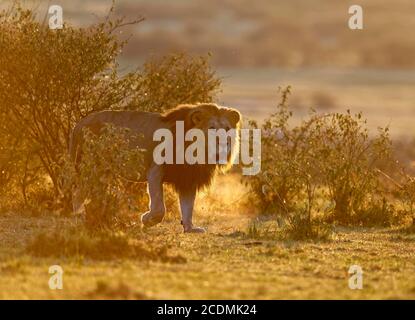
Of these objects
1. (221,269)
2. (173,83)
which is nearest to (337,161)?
(173,83)

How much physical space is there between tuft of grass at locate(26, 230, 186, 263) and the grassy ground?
13 cm

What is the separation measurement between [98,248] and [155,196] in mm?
3299

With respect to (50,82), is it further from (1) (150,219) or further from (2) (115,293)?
(2) (115,293)

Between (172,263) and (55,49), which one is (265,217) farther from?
(172,263)

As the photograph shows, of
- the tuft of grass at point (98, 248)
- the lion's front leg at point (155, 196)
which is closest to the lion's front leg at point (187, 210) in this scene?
the lion's front leg at point (155, 196)

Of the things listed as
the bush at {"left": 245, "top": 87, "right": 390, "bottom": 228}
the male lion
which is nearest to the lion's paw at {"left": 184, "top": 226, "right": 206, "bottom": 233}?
the male lion

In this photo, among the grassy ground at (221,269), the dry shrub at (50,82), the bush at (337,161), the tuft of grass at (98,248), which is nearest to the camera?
the grassy ground at (221,269)

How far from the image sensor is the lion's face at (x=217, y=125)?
1445 centimetres

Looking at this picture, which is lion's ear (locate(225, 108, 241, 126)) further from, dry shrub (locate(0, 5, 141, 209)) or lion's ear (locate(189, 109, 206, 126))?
dry shrub (locate(0, 5, 141, 209))

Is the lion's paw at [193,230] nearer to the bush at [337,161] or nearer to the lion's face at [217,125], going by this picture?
the lion's face at [217,125]

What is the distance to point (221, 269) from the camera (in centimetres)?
1101

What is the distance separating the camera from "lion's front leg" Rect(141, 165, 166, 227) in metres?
14.6

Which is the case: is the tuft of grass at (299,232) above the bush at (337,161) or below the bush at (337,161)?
below
